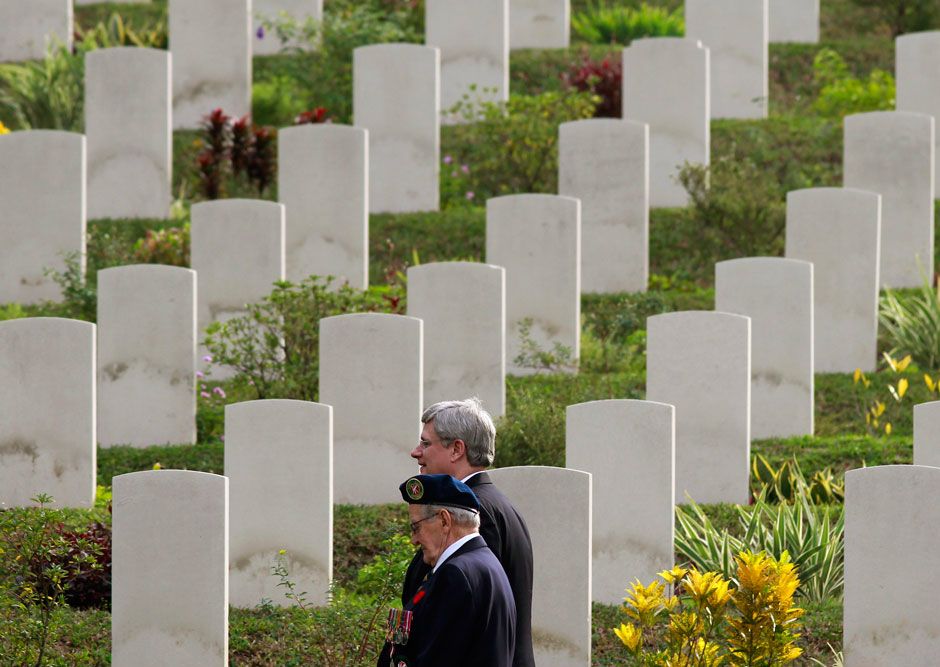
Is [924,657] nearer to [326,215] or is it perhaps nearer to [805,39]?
[326,215]

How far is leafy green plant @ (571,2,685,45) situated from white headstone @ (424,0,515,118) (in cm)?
215

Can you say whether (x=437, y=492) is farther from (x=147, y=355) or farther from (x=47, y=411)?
(x=147, y=355)

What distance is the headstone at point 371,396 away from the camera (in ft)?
29.9

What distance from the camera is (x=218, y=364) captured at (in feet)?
A: 35.0

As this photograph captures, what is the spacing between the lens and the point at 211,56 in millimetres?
13836

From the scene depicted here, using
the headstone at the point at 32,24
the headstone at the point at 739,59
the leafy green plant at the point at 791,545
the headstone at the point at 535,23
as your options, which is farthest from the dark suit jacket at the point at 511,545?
the headstone at the point at 535,23

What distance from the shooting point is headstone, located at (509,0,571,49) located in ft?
51.6

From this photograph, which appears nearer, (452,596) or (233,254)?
(452,596)

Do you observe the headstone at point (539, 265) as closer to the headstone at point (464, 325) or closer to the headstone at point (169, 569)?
the headstone at point (464, 325)

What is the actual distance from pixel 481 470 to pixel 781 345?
4906mm

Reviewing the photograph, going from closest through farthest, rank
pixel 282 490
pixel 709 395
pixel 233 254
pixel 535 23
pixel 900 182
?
1. pixel 282 490
2. pixel 709 395
3. pixel 233 254
4. pixel 900 182
5. pixel 535 23

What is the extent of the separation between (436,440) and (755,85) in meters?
9.71

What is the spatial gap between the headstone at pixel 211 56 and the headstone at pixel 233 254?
3.29 meters

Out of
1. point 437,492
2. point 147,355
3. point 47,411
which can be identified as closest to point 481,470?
point 437,492
